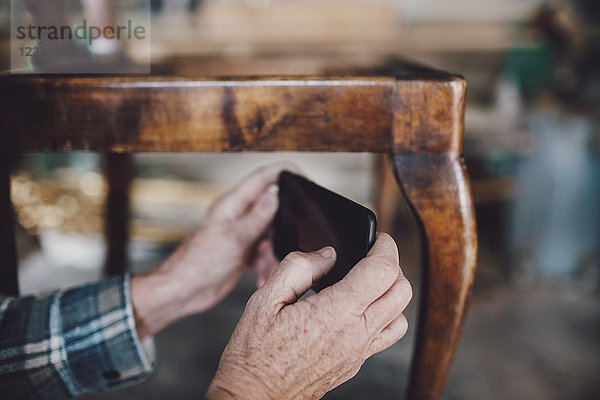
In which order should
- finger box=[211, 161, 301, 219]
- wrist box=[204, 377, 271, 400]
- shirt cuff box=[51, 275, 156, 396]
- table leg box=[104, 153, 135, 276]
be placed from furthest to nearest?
table leg box=[104, 153, 135, 276], finger box=[211, 161, 301, 219], shirt cuff box=[51, 275, 156, 396], wrist box=[204, 377, 271, 400]

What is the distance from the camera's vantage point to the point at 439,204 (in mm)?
488

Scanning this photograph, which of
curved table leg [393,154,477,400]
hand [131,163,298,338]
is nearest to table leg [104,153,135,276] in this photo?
hand [131,163,298,338]

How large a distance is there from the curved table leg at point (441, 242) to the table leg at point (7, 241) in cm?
49

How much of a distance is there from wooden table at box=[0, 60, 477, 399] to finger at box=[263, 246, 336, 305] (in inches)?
5.0

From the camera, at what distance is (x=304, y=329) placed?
373 mm

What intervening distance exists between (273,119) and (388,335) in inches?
9.0

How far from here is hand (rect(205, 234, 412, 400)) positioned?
1.23 ft

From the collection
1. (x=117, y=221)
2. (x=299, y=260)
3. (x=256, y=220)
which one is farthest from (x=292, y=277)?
(x=117, y=221)

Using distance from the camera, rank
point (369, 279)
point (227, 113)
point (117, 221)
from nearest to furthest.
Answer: point (369, 279), point (227, 113), point (117, 221)

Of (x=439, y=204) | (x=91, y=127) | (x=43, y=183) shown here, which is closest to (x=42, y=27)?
(x=91, y=127)

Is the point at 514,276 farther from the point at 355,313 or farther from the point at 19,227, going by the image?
the point at 19,227

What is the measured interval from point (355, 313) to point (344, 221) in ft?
0.27

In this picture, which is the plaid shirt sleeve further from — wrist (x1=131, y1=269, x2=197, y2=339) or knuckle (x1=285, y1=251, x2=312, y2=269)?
knuckle (x1=285, y1=251, x2=312, y2=269)

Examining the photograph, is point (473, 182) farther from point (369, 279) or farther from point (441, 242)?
point (369, 279)
